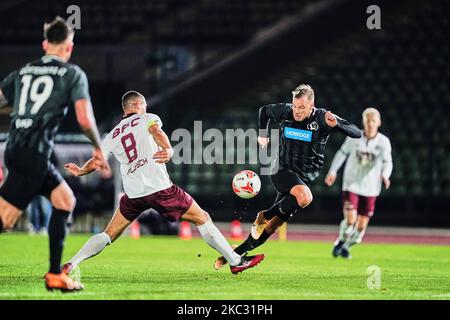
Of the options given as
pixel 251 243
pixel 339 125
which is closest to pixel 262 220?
pixel 251 243

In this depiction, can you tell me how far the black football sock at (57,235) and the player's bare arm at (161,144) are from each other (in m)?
1.19

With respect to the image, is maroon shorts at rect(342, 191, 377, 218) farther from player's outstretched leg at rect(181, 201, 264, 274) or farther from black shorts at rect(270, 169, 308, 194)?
player's outstretched leg at rect(181, 201, 264, 274)

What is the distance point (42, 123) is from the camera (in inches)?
340

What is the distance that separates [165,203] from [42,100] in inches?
81.7

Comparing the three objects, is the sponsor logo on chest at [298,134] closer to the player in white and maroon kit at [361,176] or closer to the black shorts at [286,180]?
the black shorts at [286,180]

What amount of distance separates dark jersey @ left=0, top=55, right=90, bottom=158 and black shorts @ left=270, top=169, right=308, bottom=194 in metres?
3.62

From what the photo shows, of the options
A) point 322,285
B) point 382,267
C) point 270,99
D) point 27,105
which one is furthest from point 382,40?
point 27,105

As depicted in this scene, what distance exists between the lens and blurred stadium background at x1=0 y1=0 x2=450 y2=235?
25203 millimetres

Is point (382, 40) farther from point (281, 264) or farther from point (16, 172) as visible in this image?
point (16, 172)

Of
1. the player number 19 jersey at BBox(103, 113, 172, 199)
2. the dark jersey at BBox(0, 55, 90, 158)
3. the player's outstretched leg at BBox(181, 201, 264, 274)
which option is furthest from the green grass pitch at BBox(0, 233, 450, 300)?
the dark jersey at BBox(0, 55, 90, 158)

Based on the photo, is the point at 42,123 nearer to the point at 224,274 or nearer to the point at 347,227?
the point at 224,274

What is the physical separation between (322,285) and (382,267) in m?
3.32

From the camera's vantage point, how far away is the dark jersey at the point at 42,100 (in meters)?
8.63

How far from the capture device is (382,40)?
2853 centimetres
